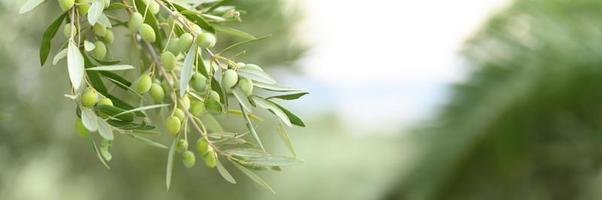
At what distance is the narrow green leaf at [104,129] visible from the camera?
23 cm

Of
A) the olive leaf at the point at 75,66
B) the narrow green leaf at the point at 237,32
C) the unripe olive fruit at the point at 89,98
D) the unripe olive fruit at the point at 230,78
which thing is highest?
the narrow green leaf at the point at 237,32

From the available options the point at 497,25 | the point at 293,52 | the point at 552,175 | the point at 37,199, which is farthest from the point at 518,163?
the point at 37,199

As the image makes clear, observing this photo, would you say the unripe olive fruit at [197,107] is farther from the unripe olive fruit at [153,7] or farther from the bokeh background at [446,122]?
the bokeh background at [446,122]

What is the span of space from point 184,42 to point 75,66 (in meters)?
0.03

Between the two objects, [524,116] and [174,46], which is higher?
[524,116]

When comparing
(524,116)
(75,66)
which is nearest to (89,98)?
(75,66)

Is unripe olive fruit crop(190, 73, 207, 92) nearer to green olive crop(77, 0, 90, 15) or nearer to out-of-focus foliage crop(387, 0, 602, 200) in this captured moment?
green olive crop(77, 0, 90, 15)

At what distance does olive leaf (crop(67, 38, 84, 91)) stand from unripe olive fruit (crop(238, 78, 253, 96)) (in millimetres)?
46

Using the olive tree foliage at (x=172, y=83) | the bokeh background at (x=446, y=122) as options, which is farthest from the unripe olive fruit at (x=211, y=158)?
the bokeh background at (x=446, y=122)

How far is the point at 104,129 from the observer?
0.75 feet

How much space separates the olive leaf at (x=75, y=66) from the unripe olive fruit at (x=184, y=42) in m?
0.03

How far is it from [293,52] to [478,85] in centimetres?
27

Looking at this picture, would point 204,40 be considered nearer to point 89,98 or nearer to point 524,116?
point 89,98

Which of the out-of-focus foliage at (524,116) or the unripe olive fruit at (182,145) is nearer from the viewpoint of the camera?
the unripe olive fruit at (182,145)
